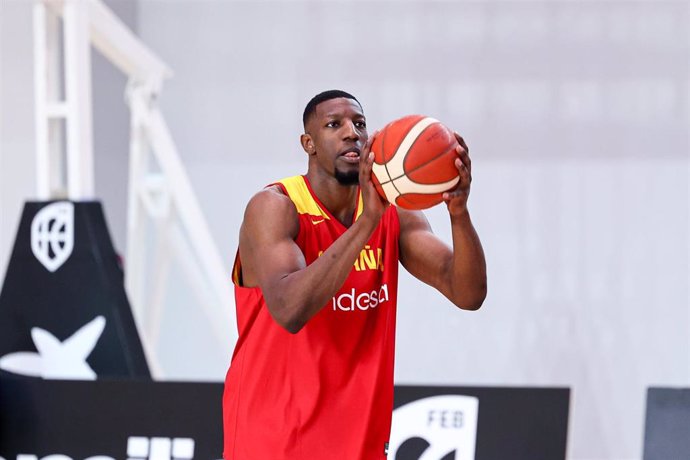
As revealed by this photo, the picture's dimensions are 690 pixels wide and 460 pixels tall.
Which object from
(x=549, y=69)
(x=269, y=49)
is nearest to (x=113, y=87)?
(x=269, y=49)

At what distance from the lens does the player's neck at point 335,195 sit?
2668 mm

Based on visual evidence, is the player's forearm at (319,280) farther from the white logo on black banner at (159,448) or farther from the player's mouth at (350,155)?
the white logo on black banner at (159,448)

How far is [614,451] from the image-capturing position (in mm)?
7340

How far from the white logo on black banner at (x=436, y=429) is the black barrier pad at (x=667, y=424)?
698 mm

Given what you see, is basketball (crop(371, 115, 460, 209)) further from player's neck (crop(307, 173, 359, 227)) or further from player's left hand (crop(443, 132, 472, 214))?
player's neck (crop(307, 173, 359, 227))

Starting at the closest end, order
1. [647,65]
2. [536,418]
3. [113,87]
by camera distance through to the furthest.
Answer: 1. [536,418]
2. [647,65]
3. [113,87]

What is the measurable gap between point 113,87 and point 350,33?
1.97 meters

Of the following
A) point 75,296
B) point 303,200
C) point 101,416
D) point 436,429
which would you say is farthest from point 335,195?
point 75,296

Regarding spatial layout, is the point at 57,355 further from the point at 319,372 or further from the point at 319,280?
the point at 319,280

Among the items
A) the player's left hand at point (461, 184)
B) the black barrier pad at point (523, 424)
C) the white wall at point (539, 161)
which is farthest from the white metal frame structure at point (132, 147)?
the player's left hand at point (461, 184)

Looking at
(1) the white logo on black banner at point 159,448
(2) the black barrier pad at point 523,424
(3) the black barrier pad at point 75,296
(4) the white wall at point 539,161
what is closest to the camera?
(2) the black barrier pad at point 523,424

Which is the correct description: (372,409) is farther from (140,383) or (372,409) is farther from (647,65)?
(647,65)

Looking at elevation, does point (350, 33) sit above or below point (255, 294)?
above

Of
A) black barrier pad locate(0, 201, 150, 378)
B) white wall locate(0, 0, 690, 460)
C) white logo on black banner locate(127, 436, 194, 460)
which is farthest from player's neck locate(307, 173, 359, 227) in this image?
white wall locate(0, 0, 690, 460)
